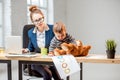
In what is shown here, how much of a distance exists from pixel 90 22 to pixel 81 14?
33cm

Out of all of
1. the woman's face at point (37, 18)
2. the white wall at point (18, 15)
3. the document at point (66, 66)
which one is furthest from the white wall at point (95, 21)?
the document at point (66, 66)

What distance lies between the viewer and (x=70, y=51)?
6.38 feet

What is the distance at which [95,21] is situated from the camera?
6.54 metres

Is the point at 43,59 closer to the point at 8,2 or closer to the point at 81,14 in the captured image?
the point at 8,2

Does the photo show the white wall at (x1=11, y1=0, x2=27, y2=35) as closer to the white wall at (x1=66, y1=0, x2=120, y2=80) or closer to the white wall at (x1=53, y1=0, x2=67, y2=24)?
the white wall at (x1=53, y1=0, x2=67, y2=24)

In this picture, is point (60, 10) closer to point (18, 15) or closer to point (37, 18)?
point (18, 15)

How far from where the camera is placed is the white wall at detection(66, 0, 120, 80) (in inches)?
253

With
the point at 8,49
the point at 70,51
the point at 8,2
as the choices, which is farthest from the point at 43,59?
the point at 8,2

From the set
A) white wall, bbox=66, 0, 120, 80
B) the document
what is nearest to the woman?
the document

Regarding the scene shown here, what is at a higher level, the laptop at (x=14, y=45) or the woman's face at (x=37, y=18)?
the woman's face at (x=37, y=18)

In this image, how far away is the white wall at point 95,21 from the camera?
6422 mm

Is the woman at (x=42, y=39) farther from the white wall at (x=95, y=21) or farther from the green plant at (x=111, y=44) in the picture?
the white wall at (x=95, y=21)

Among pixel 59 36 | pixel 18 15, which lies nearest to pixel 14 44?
pixel 59 36

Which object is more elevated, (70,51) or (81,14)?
(81,14)
